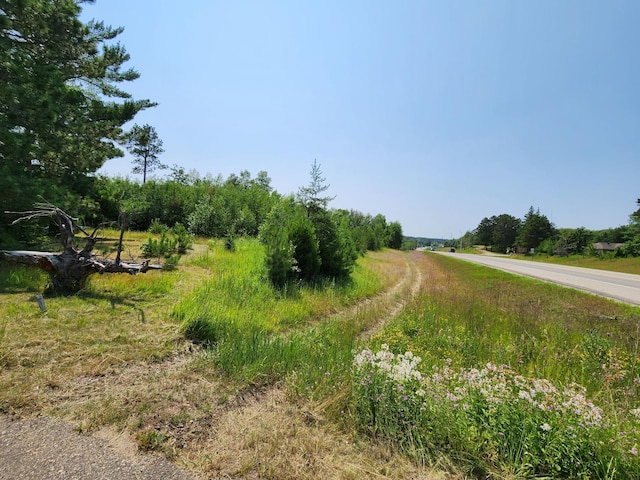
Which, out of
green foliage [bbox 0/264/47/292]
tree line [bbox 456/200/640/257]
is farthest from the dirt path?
tree line [bbox 456/200/640/257]

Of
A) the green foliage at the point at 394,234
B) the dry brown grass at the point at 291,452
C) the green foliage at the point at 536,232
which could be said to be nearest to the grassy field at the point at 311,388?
the dry brown grass at the point at 291,452

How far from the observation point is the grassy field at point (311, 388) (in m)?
2.38

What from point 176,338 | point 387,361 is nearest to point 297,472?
point 387,361

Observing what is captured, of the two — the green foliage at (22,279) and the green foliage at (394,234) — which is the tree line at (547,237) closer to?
the green foliage at (394,234)

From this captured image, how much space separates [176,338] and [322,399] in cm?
280

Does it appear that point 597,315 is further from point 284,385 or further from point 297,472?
point 297,472

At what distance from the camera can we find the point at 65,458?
220 centimetres

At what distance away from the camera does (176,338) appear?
472 centimetres

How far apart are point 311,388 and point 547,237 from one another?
88.9 meters

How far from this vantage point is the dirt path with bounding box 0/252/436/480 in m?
2.17

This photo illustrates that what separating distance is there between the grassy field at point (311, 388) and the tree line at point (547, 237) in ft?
163

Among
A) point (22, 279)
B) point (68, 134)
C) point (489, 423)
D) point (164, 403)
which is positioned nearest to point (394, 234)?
point (68, 134)

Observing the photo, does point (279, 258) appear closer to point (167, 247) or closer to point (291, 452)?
point (167, 247)

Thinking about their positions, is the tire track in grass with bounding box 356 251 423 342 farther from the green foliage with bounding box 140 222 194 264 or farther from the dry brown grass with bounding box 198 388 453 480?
the green foliage with bounding box 140 222 194 264
